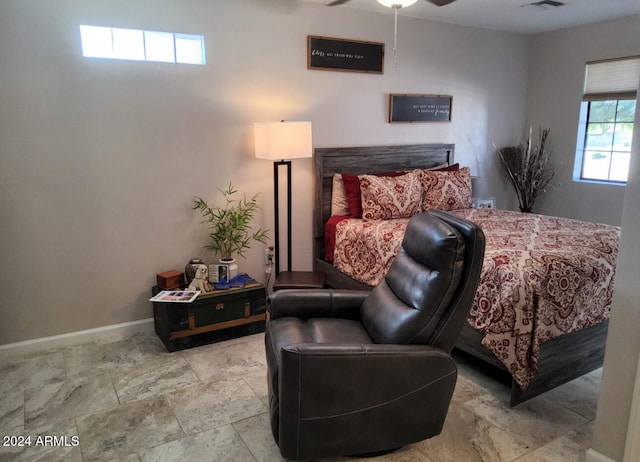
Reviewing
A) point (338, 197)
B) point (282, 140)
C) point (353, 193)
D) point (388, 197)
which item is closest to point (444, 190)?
point (388, 197)

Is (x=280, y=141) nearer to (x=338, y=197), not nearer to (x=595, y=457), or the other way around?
(x=338, y=197)

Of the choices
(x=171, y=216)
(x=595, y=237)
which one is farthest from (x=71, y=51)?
(x=595, y=237)

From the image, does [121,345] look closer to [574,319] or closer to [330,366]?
[330,366]

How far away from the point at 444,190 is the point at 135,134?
102 inches

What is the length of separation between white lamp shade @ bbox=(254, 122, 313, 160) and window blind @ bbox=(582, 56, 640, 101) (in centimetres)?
314

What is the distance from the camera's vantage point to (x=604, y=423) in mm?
1915

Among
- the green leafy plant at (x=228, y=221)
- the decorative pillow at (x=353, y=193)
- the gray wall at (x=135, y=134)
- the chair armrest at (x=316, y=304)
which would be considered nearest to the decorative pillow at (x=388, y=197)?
the decorative pillow at (x=353, y=193)

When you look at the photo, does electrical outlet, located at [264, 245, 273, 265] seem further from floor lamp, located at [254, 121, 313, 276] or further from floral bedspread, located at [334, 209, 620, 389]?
floral bedspread, located at [334, 209, 620, 389]

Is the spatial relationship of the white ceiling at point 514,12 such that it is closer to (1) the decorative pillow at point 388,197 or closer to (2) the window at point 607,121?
(2) the window at point 607,121

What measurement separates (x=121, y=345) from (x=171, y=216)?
0.97 meters

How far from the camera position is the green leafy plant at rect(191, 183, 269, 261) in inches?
135

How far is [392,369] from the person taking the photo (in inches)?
72.7

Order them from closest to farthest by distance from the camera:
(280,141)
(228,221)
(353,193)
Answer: (280,141) → (228,221) → (353,193)

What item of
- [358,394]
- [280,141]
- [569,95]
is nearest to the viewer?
[358,394]
